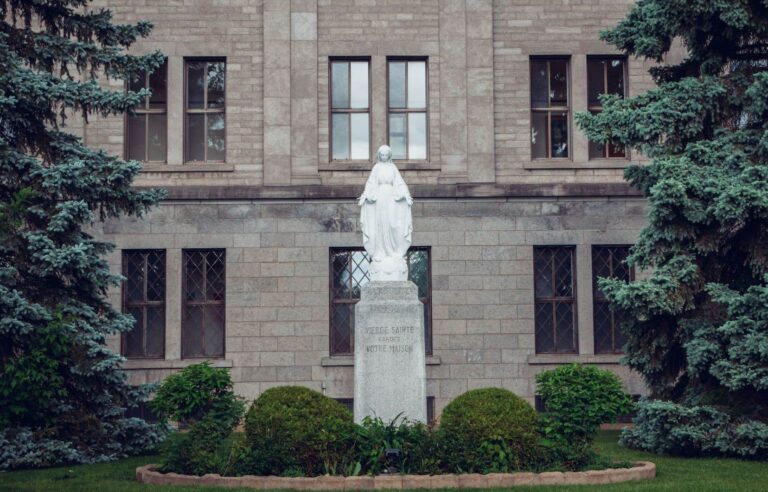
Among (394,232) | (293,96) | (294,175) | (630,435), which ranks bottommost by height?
(630,435)

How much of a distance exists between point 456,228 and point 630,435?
7.54 meters

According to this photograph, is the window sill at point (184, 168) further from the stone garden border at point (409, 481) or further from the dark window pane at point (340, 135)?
the stone garden border at point (409, 481)

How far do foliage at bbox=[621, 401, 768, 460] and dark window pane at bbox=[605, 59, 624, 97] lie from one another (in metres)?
9.74

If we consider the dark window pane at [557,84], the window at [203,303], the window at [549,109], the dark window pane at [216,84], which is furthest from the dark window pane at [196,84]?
the dark window pane at [557,84]

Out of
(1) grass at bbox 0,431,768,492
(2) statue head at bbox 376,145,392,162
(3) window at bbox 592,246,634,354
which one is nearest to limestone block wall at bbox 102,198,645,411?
(3) window at bbox 592,246,634,354

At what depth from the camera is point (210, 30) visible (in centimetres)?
2638

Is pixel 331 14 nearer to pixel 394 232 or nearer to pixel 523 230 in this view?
pixel 523 230

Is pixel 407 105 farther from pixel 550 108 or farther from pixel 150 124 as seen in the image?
pixel 150 124

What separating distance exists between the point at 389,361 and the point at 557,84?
37.7ft

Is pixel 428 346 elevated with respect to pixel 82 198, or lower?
lower

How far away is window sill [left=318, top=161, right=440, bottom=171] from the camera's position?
26094mm

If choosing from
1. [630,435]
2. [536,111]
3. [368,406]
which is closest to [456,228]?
[536,111]

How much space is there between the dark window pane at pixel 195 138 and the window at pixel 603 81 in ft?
27.7

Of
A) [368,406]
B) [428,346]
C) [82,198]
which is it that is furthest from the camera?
[428,346]
